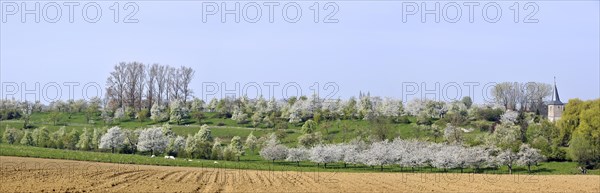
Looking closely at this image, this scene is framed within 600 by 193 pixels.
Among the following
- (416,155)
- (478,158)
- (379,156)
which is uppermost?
(416,155)

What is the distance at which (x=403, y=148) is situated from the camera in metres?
71.9

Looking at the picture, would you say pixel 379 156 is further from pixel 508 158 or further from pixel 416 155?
pixel 508 158

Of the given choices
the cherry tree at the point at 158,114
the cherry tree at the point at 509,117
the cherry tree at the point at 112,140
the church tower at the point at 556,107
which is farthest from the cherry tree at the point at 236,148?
the church tower at the point at 556,107

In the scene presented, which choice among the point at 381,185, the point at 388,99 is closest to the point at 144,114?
the point at 388,99

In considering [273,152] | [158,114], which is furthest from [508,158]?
[158,114]

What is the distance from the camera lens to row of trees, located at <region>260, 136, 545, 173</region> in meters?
69.8

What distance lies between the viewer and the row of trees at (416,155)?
69.8 meters

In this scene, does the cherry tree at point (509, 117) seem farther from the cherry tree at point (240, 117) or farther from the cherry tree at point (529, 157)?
the cherry tree at point (240, 117)

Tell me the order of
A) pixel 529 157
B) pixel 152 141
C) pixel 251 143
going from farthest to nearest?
pixel 251 143 < pixel 152 141 < pixel 529 157

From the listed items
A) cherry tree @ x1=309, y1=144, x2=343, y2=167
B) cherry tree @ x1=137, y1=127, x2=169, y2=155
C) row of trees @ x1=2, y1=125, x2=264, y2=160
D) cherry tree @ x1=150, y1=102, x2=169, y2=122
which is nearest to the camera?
cherry tree @ x1=309, y1=144, x2=343, y2=167

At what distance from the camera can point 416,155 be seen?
70.7 metres

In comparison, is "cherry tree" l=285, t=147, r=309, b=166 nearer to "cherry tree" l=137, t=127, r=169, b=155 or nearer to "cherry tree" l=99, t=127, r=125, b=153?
"cherry tree" l=137, t=127, r=169, b=155

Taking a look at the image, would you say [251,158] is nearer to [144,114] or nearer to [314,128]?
[314,128]

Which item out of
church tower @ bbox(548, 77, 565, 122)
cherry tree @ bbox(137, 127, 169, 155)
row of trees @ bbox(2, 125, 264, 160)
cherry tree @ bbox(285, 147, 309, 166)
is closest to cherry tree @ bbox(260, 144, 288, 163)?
cherry tree @ bbox(285, 147, 309, 166)
